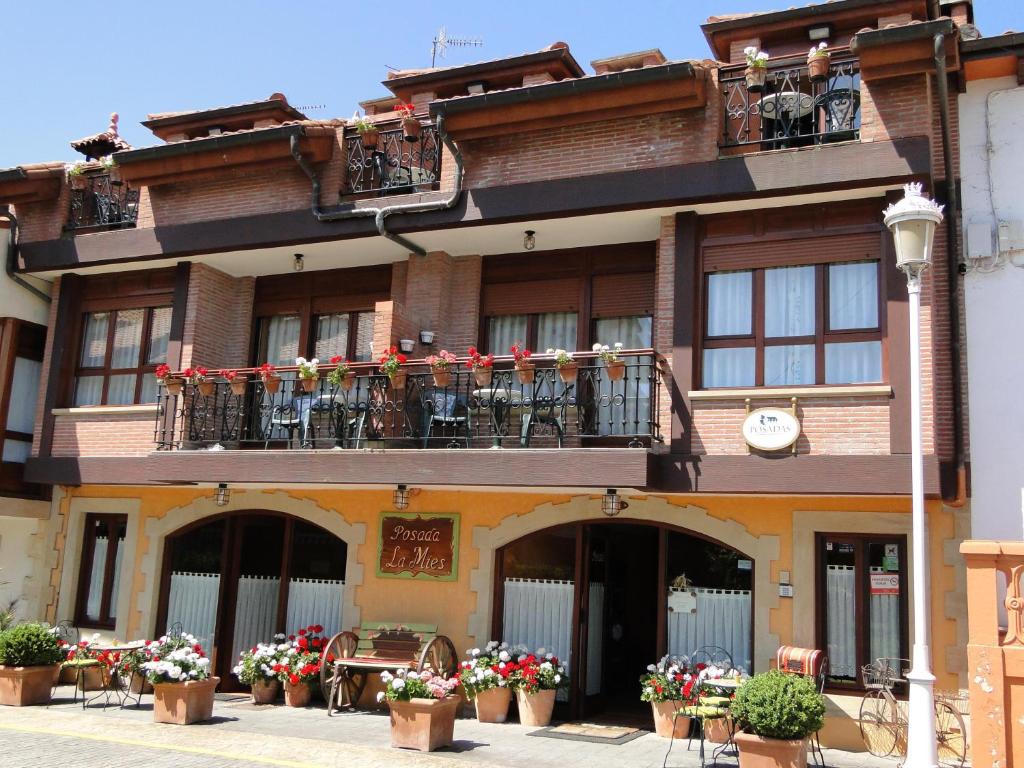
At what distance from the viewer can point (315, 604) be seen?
13.9 meters

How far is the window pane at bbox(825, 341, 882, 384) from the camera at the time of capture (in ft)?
35.0

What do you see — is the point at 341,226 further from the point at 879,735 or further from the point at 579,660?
the point at 879,735

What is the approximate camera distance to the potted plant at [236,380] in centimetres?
1277

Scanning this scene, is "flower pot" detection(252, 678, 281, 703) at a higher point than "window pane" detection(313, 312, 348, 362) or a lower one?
lower

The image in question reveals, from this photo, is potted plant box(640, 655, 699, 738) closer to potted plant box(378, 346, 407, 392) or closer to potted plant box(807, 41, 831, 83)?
potted plant box(378, 346, 407, 392)

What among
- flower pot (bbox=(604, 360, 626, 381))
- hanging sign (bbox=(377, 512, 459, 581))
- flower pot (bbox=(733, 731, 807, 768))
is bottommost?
flower pot (bbox=(733, 731, 807, 768))

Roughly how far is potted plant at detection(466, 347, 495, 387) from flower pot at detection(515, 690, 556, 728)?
3.64 m

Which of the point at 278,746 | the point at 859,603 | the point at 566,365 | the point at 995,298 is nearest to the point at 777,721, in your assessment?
the point at 859,603

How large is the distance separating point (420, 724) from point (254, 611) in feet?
16.8

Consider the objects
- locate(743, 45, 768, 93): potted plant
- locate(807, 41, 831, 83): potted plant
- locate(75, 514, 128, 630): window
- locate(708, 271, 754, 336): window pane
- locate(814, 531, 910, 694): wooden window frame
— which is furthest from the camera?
locate(75, 514, 128, 630): window

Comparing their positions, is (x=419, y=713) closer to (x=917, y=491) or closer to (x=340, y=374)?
(x=340, y=374)

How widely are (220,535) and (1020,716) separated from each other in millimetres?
10706

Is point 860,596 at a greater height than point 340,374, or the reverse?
point 340,374

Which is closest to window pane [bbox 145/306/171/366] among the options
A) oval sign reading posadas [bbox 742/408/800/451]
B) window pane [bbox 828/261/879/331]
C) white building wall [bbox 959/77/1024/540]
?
oval sign reading posadas [bbox 742/408/800/451]
